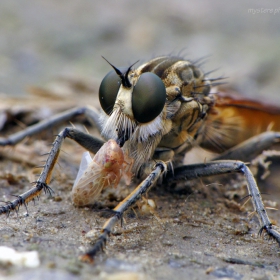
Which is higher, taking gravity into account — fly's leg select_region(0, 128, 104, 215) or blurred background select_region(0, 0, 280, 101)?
blurred background select_region(0, 0, 280, 101)

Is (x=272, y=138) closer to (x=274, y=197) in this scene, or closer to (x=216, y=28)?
(x=274, y=197)

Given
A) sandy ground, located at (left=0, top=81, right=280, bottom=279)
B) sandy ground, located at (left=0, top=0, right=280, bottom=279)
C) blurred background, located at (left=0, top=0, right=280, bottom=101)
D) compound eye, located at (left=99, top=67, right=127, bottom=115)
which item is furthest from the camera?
blurred background, located at (left=0, top=0, right=280, bottom=101)

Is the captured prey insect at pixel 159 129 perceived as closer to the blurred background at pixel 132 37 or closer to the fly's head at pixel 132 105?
the fly's head at pixel 132 105

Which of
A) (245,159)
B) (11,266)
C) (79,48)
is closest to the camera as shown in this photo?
(11,266)

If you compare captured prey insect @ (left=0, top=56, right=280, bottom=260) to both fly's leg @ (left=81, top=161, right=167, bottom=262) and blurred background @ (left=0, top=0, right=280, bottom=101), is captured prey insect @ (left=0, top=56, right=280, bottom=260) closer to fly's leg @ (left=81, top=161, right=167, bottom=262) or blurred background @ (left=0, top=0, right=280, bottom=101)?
fly's leg @ (left=81, top=161, right=167, bottom=262)

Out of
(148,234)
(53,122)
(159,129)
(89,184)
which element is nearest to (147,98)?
(159,129)

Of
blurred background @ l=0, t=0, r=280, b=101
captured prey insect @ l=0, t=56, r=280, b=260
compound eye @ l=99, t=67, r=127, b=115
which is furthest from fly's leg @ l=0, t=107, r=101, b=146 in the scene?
blurred background @ l=0, t=0, r=280, b=101

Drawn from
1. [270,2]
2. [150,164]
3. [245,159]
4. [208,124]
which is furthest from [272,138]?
[270,2]
